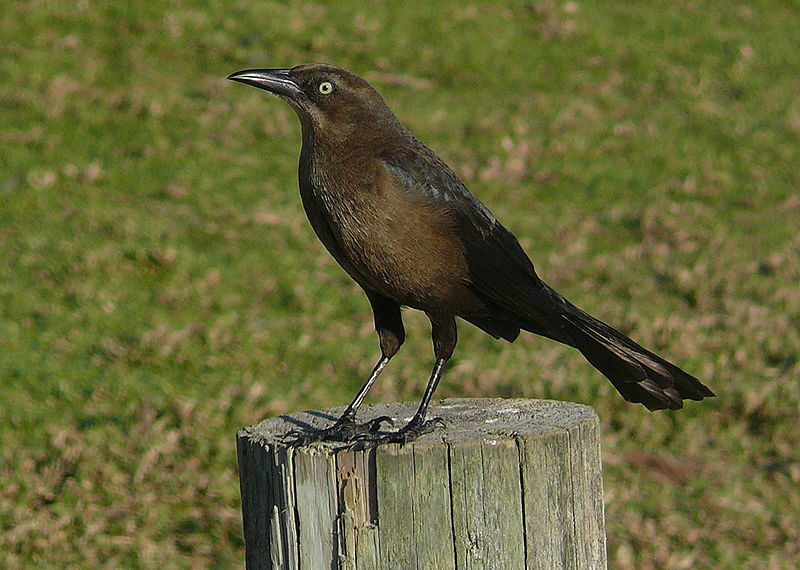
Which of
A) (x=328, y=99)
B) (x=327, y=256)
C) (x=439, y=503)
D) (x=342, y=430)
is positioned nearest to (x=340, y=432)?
(x=342, y=430)

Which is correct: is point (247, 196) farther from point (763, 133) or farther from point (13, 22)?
point (763, 133)

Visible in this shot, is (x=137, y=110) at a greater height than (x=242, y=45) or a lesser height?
lesser

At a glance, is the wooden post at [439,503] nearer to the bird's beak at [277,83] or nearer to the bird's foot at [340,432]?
the bird's foot at [340,432]

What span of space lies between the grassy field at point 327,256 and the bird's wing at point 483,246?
7.91 feet

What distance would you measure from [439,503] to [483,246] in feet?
3.25

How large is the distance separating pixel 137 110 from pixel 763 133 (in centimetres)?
580

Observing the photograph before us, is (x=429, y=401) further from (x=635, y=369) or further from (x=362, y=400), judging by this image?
(x=635, y=369)

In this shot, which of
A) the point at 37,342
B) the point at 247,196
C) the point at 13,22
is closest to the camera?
the point at 37,342

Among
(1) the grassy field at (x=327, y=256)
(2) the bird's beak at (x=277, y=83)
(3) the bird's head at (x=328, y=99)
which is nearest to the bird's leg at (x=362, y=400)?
(3) the bird's head at (x=328, y=99)

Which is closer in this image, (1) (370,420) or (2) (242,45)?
(1) (370,420)

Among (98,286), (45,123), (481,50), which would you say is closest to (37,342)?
(98,286)

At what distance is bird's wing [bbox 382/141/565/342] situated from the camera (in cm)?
349

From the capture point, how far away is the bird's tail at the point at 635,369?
3445mm

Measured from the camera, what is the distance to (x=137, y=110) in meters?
10.0
